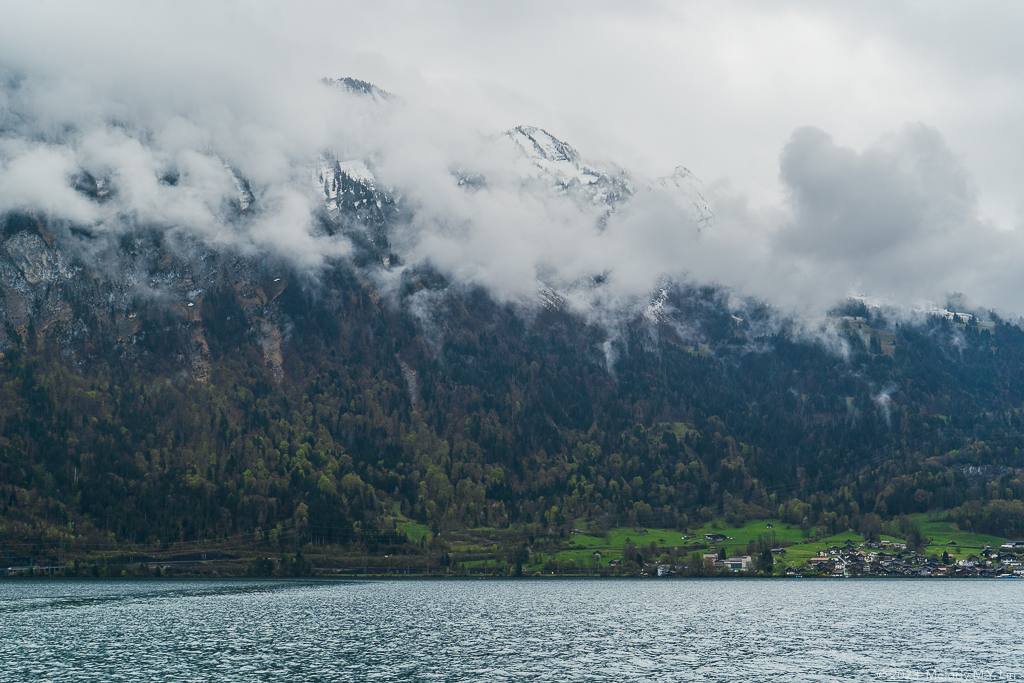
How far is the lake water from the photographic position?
96562 mm

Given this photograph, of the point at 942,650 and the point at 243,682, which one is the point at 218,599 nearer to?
the point at 243,682

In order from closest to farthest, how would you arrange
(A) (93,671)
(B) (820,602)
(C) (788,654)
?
(A) (93,671), (C) (788,654), (B) (820,602)

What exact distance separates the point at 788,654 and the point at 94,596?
154771 millimetres

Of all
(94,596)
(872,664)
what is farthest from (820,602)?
(94,596)

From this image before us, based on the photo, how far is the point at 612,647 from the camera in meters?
116

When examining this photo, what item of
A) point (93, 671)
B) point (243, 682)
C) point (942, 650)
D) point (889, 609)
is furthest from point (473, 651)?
point (889, 609)

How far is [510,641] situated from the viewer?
12275cm

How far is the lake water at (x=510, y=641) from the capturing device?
96.6m

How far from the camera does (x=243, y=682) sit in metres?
90.2

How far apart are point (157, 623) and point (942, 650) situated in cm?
11449

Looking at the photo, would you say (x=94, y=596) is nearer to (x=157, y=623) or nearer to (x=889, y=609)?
(x=157, y=623)

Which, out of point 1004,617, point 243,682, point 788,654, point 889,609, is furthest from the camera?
point 889,609

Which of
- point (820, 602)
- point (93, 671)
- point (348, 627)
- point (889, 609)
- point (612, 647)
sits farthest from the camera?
point (820, 602)

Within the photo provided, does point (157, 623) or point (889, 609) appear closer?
point (157, 623)
